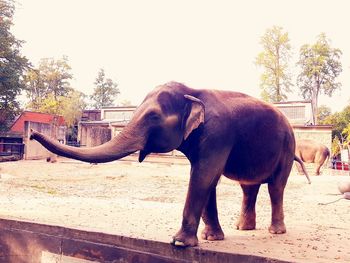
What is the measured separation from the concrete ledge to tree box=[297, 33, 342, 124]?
32816 mm

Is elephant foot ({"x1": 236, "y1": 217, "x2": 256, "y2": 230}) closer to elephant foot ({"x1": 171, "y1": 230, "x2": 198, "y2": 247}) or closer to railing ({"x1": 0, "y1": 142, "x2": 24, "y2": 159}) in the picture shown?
elephant foot ({"x1": 171, "y1": 230, "x2": 198, "y2": 247})

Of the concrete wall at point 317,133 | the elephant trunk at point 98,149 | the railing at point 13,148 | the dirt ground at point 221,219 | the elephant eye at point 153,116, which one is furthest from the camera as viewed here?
the railing at point 13,148

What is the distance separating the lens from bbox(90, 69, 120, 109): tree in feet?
171

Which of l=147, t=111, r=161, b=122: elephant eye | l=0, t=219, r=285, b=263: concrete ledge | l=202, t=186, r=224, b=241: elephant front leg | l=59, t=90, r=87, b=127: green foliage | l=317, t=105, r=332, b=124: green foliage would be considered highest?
l=317, t=105, r=332, b=124: green foliage

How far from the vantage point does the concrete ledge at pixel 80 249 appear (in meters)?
3.53

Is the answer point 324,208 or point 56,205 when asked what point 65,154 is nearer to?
point 56,205

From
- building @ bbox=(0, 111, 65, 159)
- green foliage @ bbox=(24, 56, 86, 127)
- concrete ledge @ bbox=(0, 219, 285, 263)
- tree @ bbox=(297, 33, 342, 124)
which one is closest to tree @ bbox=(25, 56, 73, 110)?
green foliage @ bbox=(24, 56, 86, 127)

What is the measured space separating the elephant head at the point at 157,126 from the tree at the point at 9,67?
2083 centimetres

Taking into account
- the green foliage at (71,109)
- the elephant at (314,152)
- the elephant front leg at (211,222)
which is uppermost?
→ the green foliage at (71,109)

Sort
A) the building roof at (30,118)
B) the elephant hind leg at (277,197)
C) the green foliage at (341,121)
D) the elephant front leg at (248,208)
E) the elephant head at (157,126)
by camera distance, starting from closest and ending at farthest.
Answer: the elephant head at (157,126) → the elephant hind leg at (277,197) → the elephant front leg at (248,208) → the building roof at (30,118) → the green foliage at (341,121)

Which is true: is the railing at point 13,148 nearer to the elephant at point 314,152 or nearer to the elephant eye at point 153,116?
the elephant at point 314,152

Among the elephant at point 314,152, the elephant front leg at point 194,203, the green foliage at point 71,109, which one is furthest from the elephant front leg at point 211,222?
the green foliage at point 71,109

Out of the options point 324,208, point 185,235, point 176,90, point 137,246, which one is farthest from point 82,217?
point 324,208

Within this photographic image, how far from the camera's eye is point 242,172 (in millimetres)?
3969
